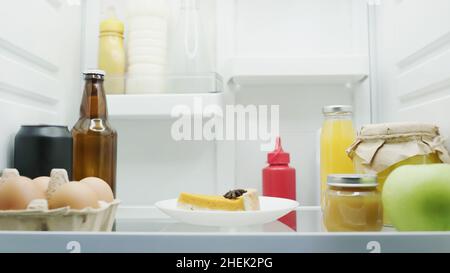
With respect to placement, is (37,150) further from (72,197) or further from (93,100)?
(72,197)

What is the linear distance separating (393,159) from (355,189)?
0.13 meters

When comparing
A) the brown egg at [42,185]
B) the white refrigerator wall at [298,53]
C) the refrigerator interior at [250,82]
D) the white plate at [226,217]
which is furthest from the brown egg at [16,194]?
the white refrigerator wall at [298,53]

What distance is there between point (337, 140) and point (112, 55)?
61 centimetres

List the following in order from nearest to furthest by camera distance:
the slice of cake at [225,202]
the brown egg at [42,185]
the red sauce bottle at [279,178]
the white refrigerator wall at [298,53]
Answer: the brown egg at [42,185]
the slice of cake at [225,202]
the red sauce bottle at [279,178]
the white refrigerator wall at [298,53]

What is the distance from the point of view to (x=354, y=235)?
513 mm

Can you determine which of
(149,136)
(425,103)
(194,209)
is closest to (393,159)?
(425,103)

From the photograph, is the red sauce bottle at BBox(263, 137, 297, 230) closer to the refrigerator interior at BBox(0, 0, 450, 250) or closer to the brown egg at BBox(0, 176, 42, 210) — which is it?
the refrigerator interior at BBox(0, 0, 450, 250)

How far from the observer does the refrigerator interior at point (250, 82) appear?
104cm

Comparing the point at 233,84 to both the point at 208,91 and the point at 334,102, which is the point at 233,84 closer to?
the point at 208,91

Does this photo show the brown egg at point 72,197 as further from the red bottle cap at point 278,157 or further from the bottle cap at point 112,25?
the bottle cap at point 112,25

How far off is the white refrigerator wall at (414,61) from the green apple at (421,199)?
204 mm

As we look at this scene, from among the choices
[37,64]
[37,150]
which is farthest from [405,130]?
[37,64]

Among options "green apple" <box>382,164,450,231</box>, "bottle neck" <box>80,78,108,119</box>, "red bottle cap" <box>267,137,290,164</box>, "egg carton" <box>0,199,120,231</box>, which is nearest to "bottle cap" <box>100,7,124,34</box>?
"bottle neck" <box>80,78,108,119</box>
